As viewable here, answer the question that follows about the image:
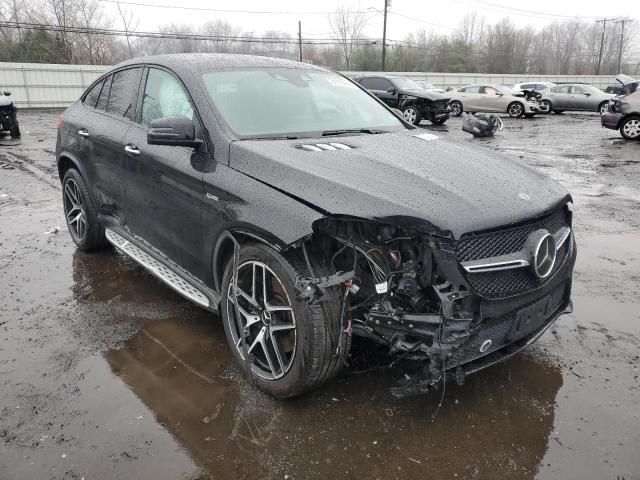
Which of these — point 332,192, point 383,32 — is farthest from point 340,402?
point 383,32

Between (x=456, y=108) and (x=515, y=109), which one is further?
(x=456, y=108)

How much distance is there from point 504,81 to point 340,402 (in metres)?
49.5

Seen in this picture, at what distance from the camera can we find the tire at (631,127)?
14.0 metres

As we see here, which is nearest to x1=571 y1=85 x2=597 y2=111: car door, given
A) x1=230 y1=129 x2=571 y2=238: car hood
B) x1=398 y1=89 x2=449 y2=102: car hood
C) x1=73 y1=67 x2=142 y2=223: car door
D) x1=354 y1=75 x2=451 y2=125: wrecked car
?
x1=354 y1=75 x2=451 y2=125: wrecked car

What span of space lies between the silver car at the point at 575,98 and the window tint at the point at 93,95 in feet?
79.1

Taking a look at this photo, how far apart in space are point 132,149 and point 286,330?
1.94 meters

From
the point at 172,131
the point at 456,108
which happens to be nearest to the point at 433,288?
the point at 172,131

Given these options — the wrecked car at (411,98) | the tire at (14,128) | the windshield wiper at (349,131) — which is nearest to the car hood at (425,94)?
the wrecked car at (411,98)

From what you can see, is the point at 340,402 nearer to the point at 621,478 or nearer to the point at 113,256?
the point at 621,478

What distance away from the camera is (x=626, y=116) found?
549 inches

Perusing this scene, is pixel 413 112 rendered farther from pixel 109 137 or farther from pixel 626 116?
pixel 109 137

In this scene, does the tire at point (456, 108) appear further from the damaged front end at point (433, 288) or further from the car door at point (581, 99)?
the damaged front end at point (433, 288)

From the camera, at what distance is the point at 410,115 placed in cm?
1850

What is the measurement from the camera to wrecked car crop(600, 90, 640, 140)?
13875mm
